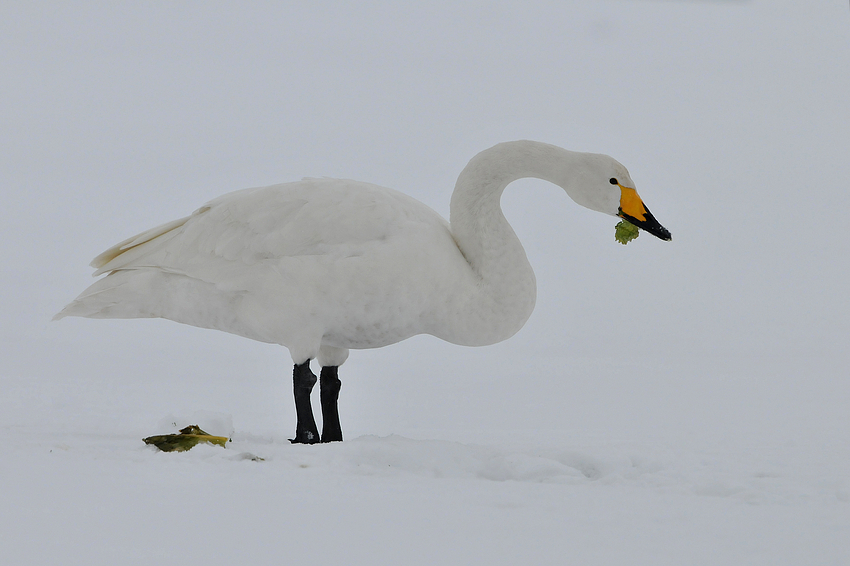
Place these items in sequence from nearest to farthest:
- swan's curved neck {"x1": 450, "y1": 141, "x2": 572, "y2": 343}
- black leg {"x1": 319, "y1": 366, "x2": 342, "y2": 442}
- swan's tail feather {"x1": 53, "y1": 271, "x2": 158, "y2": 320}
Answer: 1. swan's curved neck {"x1": 450, "y1": 141, "x2": 572, "y2": 343}
2. swan's tail feather {"x1": 53, "y1": 271, "x2": 158, "y2": 320}
3. black leg {"x1": 319, "y1": 366, "x2": 342, "y2": 442}

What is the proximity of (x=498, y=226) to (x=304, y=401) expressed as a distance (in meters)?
1.60

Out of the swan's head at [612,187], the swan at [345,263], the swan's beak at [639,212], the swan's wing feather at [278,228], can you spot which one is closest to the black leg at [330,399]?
the swan at [345,263]

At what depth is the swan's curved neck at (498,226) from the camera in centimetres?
505

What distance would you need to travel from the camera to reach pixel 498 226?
16.9 feet

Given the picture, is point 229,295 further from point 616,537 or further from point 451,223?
point 616,537

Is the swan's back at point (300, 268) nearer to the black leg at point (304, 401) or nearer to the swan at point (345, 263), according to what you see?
the swan at point (345, 263)

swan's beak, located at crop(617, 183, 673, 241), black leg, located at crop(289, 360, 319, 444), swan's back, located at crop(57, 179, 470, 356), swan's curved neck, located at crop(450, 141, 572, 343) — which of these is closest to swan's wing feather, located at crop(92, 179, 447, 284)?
swan's back, located at crop(57, 179, 470, 356)

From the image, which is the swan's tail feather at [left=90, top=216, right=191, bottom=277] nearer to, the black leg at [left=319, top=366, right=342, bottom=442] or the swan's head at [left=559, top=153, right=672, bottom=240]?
the black leg at [left=319, top=366, right=342, bottom=442]

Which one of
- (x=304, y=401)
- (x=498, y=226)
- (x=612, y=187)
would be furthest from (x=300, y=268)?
(x=612, y=187)

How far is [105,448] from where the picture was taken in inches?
175

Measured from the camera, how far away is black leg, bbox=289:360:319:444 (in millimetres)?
4922

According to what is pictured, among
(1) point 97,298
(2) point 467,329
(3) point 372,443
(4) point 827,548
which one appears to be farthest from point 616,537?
(1) point 97,298

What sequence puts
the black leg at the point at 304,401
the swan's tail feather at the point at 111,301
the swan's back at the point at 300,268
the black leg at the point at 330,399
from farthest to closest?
the black leg at the point at 330,399, the swan's tail feather at the point at 111,301, the black leg at the point at 304,401, the swan's back at the point at 300,268

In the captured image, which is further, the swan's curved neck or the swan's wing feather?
the swan's curved neck
